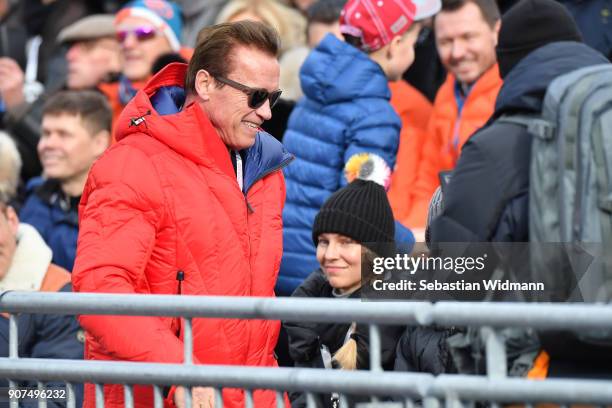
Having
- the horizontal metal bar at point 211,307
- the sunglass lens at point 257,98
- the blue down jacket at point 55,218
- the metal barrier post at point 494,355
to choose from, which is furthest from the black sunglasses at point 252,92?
the blue down jacket at point 55,218

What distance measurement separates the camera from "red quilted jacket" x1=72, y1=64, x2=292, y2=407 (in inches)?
173

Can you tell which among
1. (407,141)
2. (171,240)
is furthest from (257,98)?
(407,141)

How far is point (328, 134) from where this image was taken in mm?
6848

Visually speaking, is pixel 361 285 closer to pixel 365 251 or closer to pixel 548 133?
pixel 365 251

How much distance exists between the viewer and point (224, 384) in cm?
404

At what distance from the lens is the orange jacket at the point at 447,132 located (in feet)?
24.8

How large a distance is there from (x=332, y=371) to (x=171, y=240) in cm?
93

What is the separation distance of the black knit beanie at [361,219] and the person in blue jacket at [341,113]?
0.74 meters

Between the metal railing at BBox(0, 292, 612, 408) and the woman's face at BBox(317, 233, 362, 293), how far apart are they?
1.73 metres

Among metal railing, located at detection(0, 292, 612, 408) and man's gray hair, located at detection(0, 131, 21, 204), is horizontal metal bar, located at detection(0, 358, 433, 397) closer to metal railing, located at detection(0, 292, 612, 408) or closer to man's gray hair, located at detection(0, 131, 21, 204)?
metal railing, located at detection(0, 292, 612, 408)

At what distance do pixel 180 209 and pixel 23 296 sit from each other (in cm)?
61

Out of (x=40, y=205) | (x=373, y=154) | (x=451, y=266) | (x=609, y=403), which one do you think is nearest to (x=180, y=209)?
(x=451, y=266)

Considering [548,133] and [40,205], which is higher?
[548,133]

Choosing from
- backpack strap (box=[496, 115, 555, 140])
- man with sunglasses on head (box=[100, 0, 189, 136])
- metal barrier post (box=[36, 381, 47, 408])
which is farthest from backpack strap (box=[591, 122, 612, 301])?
man with sunglasses on head (box=[100, 0, 189, 136])
